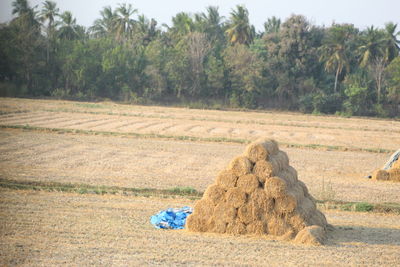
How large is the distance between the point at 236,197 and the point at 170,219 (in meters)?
1.99

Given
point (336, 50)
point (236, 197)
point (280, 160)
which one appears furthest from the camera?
point (336, 50)

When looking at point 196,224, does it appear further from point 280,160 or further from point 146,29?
point 146,29

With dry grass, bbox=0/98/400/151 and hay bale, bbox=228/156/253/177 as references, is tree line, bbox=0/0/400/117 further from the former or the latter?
hay bale, bbox=228/156/253/177

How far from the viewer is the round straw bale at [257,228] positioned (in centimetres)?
1373

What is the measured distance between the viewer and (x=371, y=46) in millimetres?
69750

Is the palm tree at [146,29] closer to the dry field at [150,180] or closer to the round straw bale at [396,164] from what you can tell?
the dry field at [150,180]

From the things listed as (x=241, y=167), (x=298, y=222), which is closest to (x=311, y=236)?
(x=298, y=222)

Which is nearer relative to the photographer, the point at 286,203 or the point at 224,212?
the point at 286,203

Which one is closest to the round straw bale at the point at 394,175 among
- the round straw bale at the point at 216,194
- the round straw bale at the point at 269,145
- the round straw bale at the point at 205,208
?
the round straw bale at the point at 269,145

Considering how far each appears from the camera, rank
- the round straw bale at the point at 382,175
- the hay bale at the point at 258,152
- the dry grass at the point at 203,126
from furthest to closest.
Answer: the dry grass at the point at 203,126 → the round straw bale at the point at 382,175 → the hay bale at the point at 258,152

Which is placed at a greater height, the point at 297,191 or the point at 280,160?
the point at 280,160

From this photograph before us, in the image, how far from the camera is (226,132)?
1511 inches

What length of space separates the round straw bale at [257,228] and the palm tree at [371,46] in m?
58.8

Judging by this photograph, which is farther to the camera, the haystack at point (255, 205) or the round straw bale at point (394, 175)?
the round straw bale at point (394, 175)
